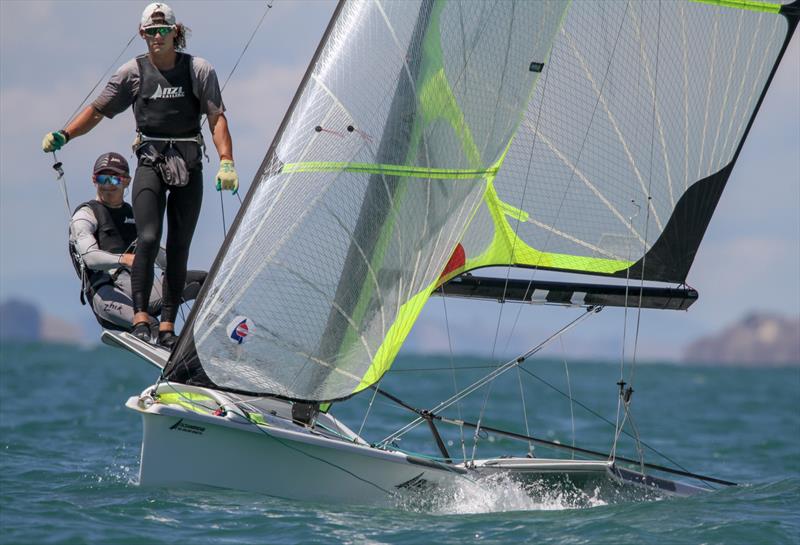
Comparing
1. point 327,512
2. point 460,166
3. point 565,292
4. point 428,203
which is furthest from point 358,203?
point 565,292

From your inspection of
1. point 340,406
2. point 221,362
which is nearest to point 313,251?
point 221,362

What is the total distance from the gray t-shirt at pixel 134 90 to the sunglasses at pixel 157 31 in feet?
0.59

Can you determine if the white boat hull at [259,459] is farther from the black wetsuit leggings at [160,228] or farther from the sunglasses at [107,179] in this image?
the sunglasses at [107,179]

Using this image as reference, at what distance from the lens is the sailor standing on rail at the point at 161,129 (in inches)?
271

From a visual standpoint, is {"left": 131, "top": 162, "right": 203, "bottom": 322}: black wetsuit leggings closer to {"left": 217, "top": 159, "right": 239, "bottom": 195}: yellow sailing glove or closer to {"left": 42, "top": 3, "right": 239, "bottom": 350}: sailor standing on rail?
{"left": 42, "top": 3, "right": 239, "bottom": 350}: sailor standing on rail

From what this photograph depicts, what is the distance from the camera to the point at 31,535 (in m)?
5.86

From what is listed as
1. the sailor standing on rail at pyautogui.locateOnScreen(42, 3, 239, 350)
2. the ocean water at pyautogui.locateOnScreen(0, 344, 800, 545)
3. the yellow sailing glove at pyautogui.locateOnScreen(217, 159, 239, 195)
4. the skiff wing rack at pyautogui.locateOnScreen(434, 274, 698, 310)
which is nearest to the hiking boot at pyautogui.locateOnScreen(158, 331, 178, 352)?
the sailor standing on rail at pyautogui.locateOnScreen(42, 3, 239, 350)

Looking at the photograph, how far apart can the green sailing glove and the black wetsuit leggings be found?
0.47 metres

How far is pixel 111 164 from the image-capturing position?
7496 millimetres

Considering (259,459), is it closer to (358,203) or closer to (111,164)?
(358,203)

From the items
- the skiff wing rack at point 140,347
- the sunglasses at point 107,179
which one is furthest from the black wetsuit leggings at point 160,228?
the sunglasses at point 107,179

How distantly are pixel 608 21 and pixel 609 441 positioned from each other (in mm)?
8256

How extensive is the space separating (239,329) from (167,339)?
2.48 ft

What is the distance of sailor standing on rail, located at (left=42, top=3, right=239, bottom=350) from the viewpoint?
22.6 ft
